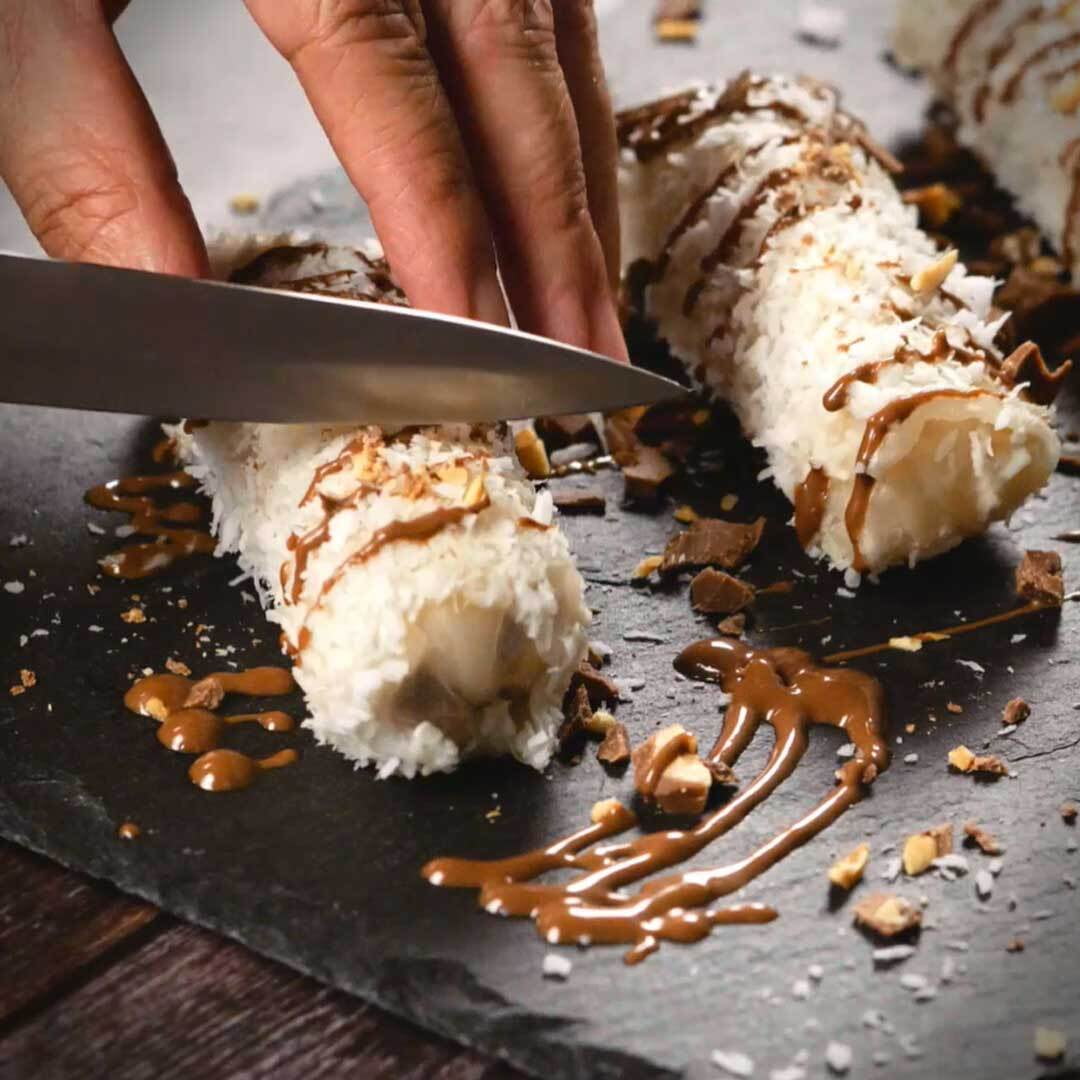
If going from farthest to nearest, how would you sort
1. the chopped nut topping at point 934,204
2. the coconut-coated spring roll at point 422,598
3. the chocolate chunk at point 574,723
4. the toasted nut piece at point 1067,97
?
the chopped nut topping at point 934,204 < the toasted nut piece at point 1067,97 < the chocolate chunk at point 574,723 < the coconut-coated spring roll at point 422,598

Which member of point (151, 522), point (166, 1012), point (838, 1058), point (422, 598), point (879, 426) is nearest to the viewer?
point (838, 1058)

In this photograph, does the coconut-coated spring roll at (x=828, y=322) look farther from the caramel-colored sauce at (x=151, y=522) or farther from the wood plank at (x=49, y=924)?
the wood plank at (x=49, y=924)

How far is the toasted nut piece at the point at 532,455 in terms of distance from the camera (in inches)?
88.0

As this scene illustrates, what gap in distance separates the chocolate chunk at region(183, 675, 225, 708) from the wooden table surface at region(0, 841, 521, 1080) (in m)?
0.25

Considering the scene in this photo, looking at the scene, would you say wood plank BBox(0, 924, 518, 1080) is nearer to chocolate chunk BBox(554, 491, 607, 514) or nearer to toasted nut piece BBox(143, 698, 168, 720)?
toasted nut piece BBox(143, 698, 168, 720)

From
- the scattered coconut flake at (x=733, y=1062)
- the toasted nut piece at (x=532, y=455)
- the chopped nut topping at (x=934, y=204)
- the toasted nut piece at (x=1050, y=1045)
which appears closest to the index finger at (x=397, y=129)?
the toasted nut piece at (x=532, y=455)

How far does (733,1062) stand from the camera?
1495 millimetres

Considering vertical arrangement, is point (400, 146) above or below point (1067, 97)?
above

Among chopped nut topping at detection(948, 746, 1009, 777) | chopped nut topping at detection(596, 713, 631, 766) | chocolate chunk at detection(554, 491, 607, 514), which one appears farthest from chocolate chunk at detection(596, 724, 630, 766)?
chocolate chunk at detection(554, 491, 607, 514)

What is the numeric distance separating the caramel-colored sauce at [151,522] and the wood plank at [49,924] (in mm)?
445

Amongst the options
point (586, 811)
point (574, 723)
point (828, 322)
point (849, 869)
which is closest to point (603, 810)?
point (586, 811)

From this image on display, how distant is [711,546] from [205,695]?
0.63 meters

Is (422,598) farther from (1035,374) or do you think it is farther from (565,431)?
(1035,374)

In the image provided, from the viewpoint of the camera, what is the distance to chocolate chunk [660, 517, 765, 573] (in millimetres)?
2102
